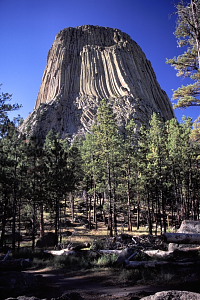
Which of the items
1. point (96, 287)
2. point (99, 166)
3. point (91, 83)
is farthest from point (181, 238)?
point (91, 83)

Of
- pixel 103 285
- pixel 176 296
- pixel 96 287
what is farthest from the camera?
pixel 103 285

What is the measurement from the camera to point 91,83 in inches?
4402

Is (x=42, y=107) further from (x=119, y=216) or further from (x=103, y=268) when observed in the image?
(x=103, y=268)

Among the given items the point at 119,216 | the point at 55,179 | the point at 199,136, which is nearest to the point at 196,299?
the point at 199,136

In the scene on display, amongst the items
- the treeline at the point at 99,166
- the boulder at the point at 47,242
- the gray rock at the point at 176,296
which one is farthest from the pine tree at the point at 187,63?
the boulder at the point at 47,242

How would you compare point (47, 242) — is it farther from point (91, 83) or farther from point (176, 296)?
point (91, 83)

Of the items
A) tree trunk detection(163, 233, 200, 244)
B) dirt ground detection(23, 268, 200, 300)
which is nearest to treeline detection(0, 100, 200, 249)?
tree trunk detection(163, 233, 200, 244)

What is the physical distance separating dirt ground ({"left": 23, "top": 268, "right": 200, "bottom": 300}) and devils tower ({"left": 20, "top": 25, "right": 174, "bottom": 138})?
3011 inches

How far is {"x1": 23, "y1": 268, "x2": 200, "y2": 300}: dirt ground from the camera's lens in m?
6.18

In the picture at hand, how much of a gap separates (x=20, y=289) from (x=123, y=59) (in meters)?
125

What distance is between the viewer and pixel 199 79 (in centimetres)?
1338

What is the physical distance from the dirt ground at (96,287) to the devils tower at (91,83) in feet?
251

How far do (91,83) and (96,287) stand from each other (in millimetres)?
111300

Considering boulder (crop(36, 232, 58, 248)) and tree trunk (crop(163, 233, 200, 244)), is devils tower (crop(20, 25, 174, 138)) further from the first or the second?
tree trunk (crop(163, 233, 200, 244))
